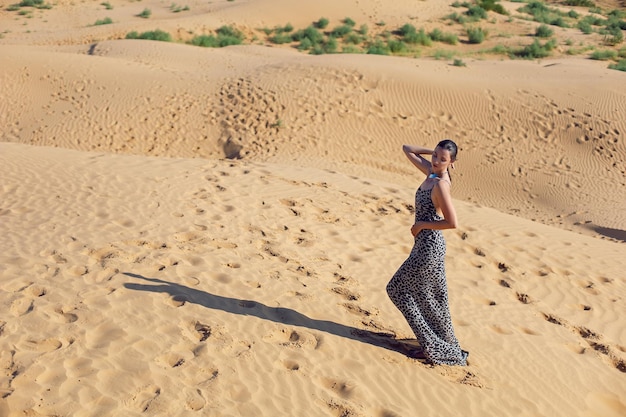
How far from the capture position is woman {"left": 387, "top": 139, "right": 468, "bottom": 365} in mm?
4773

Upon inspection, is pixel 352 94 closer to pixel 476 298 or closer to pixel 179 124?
pixel 179 124

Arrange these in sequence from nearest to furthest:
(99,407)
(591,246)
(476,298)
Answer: (99,407), (476,298), (591,246)

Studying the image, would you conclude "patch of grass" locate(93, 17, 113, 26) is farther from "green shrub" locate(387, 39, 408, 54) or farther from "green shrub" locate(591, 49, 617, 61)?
"green shrub" locate(591, 49, 617, 61)

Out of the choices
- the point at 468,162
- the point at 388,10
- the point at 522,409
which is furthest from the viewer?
the point at 388,10

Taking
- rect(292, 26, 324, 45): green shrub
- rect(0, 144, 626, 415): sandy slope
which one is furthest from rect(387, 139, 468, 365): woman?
rect(292, 26, 324, 45): green shrub

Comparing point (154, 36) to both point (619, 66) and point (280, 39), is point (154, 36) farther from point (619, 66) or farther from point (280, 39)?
point (619, 66)

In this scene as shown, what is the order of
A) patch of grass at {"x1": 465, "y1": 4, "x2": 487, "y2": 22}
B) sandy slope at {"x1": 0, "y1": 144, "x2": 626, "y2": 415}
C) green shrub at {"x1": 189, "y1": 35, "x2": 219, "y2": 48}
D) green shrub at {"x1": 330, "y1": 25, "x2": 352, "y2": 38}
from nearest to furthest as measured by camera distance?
1. sandy slope at {"x1": 0, "y1": 144, "x2": 626, "y2": 415}
2. green shrub at {"x1": 189, "y1": 35, "x2": 219, "y2": 48}
3. green shrub at {"x1": 330, "y1": 25, "x2": 352, "y2": 38}
4. patch of grass at {"x1": 465, "y1": 4, "x2": 487, "y2": 22}

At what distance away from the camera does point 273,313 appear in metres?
5.66

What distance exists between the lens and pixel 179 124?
1488cm

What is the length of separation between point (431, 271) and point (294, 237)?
2.94 meters

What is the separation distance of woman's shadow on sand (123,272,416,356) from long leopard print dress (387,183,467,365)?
0.25 m

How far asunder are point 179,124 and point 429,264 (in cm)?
1079

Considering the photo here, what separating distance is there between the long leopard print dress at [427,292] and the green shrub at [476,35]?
2315cm

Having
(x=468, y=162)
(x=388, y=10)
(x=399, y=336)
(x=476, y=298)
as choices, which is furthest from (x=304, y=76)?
(x=388, y=10)
